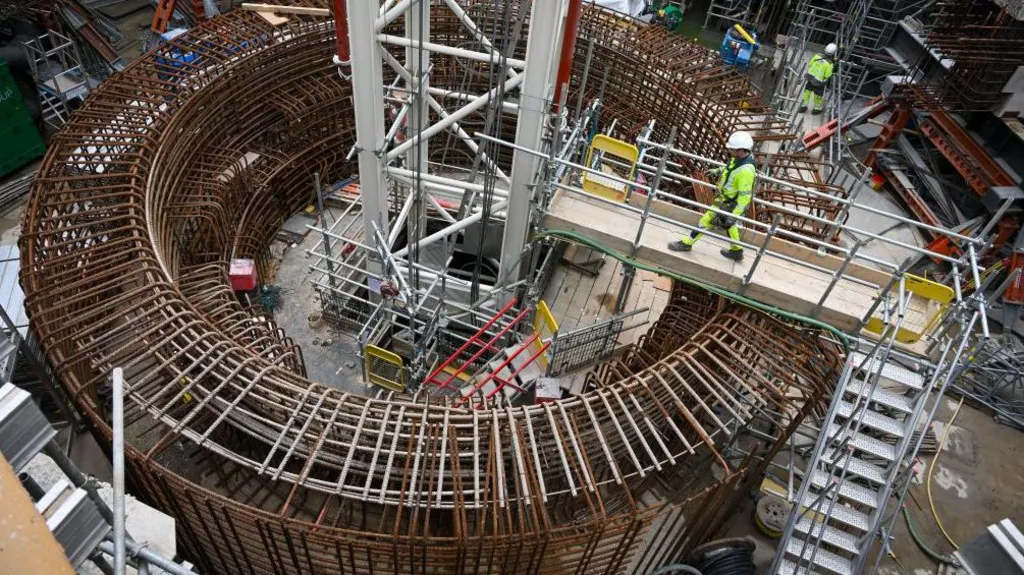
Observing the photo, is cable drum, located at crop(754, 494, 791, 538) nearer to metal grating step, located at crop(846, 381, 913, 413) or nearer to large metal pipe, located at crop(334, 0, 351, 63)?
metal grating step, located at crop(846, 381, 913, 413)

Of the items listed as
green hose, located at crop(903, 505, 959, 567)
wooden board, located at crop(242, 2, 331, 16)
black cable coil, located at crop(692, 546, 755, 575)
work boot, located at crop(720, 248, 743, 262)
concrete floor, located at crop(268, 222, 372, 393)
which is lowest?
green hose, located at crop(903, 505, 959, 567)

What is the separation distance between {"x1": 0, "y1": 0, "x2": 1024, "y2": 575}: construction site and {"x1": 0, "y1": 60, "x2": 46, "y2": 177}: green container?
0.22 feet

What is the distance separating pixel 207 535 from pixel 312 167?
11446mm

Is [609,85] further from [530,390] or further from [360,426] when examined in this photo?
[360,426]

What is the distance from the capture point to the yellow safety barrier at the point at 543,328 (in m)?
11.7

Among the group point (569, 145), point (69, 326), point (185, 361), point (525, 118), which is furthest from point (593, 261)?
point (69, 326)

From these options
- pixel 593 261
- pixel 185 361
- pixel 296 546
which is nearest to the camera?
pixel 296 546

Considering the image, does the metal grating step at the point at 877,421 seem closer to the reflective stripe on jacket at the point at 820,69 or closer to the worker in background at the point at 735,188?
the worker in background at the point at 735,188

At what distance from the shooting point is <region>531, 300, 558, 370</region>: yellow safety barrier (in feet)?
38.5

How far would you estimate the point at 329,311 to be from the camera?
1452 centimetres

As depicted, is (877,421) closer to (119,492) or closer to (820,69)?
(119,492)

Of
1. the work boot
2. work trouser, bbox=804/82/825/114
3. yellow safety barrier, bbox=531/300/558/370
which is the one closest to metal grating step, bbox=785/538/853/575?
the work boot

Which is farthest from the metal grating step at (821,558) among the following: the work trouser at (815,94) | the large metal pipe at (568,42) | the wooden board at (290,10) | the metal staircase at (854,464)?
the work trouser at (815,94)

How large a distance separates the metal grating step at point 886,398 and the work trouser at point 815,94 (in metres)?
16.2
